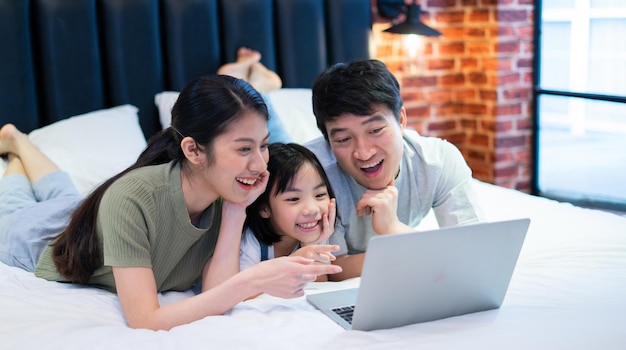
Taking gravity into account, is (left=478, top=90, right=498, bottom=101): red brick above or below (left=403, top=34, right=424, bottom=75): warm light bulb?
below

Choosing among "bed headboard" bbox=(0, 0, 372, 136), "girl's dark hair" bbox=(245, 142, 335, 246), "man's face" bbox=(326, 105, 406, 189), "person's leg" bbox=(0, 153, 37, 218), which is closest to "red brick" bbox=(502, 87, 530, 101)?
"bed headboard" bbox=(0, 0, 372, 136)

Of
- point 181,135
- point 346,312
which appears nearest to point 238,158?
point 181,135

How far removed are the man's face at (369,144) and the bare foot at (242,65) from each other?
4.10 feet

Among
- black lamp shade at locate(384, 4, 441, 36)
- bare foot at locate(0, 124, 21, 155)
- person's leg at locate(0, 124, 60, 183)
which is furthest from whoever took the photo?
black lamp shade at locate(384, 4, 441, 36)

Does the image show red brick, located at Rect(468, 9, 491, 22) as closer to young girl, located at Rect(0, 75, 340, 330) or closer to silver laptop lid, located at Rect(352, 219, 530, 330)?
→ young girl, located at Rect(0, 75, 340, 330)

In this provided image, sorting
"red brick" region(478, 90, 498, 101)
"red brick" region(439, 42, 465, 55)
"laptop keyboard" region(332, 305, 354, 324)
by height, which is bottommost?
"laptop keyboard" region(332, 305, 354, 324)

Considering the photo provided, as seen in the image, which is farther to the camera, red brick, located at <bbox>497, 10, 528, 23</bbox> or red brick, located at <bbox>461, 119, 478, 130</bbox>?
red brick, located at <bbox>461, 119, 478, 130</bbox>

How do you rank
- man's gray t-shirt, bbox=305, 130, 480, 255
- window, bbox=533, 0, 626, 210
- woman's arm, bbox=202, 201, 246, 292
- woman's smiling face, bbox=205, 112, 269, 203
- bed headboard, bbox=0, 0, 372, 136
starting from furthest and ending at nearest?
window, bbox=533, 0, 626, 210 → bed headboard, bbox=0, 0, 372, 136 → man's gray t-shirt, bbox=305, 130, 480, 255 → woman's arm, bbox=202, 201, 246, 292 → woman's smiling face, bbox=205, 112, 269, 203

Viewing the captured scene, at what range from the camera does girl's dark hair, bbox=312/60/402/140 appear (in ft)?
5.76

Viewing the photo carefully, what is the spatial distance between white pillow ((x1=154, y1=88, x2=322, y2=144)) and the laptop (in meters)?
1.48

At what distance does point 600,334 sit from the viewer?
4.21ft

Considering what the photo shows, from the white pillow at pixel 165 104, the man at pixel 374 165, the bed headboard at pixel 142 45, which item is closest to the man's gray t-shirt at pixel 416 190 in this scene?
the man at pixel 374 165

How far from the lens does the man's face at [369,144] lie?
176 centimetres

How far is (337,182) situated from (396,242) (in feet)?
2.21
